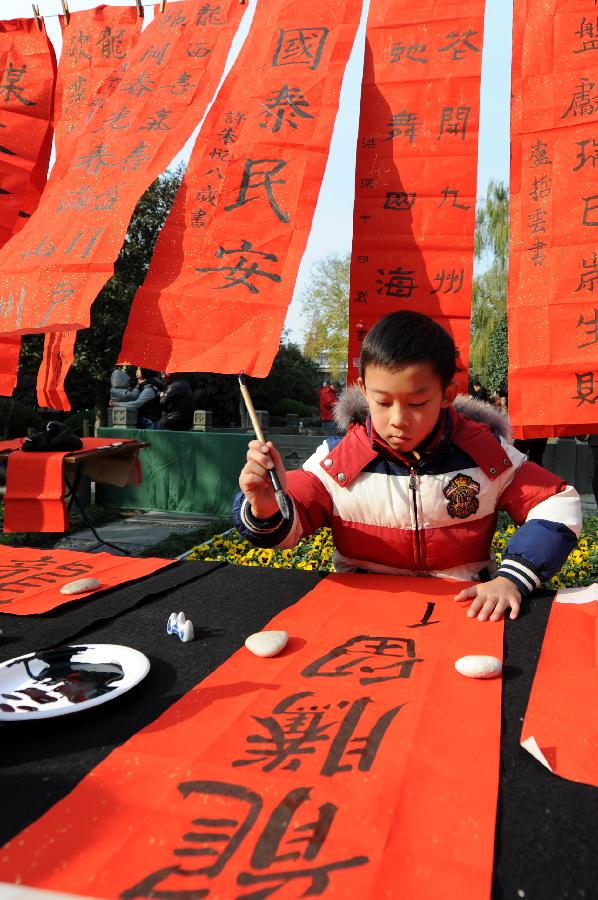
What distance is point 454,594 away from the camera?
1.40 metres

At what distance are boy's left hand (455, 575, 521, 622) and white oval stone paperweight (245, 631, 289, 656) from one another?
16.3 inches

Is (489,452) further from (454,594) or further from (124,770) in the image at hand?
(124,770)

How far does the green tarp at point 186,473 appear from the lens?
621 cm

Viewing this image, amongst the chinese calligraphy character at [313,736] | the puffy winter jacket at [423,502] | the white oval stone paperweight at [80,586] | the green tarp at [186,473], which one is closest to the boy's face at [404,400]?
the puffy winter jacket at [423,502]

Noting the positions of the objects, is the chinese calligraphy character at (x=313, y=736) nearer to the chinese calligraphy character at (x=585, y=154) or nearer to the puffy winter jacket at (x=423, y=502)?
the puffy winter jacket at (x=423, y=502)

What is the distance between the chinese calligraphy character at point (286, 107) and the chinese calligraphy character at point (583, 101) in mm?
1140

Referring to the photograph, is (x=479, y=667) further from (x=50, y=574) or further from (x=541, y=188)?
(x=541, y=188)

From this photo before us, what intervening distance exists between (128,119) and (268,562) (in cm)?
250

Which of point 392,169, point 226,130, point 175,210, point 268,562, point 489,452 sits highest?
point 226,130

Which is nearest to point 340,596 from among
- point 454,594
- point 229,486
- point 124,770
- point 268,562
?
point 454,594

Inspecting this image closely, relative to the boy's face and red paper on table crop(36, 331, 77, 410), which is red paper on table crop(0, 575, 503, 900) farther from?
red paper on table crop(36, 331, 77, 410)

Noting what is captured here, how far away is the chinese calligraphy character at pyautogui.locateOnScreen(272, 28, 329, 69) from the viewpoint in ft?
9.68

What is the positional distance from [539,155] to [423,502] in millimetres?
1877

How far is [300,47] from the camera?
2994 millimetres
